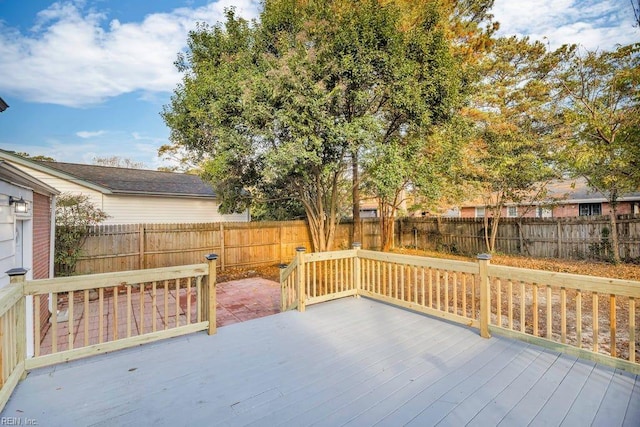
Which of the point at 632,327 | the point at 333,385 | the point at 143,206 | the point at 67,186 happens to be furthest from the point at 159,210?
the point at 632,327

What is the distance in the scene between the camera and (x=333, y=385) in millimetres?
2566

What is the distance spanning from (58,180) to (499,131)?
571 inches

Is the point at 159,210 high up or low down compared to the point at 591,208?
up

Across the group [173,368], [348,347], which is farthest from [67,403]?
[348,347]

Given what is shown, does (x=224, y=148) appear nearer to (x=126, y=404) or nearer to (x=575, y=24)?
(x=126, y=404)

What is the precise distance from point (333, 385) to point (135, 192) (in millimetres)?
10163

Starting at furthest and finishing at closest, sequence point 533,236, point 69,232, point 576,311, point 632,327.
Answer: point 533,236 → point 69,232 → point 576,311 → point 632,327

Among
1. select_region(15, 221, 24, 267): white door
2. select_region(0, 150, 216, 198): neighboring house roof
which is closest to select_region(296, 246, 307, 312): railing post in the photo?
select_region(15, 221, 24, 267): white door

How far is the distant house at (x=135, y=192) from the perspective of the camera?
9484 millimetres

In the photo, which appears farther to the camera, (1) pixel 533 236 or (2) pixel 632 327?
(1) pixel 533 236

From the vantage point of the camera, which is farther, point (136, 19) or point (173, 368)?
point (136, 19)

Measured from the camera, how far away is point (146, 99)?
10.6 metres

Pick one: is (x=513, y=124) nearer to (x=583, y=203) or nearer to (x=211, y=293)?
(x=583, y=203)

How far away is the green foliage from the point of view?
23.2ft
